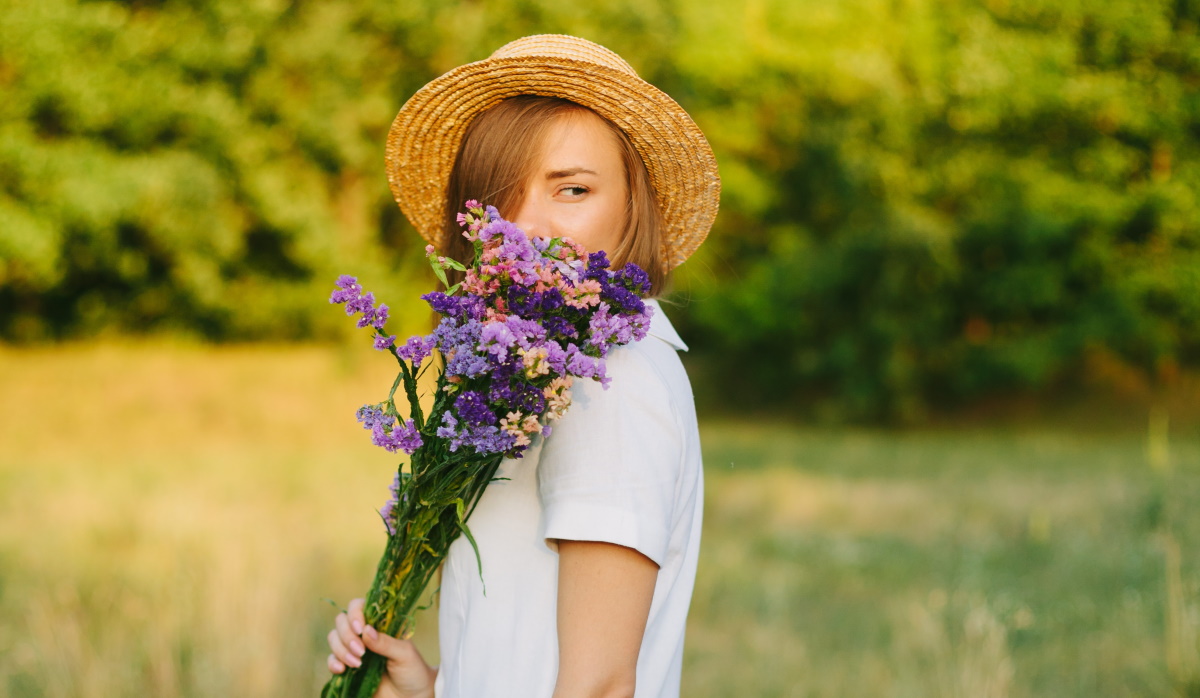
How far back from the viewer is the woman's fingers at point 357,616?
1.57 metres

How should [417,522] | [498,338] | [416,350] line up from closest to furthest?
[498,338], [416,350], [417,522]

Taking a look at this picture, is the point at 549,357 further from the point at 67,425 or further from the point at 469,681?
the point at 67,425

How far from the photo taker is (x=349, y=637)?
1.58 metres

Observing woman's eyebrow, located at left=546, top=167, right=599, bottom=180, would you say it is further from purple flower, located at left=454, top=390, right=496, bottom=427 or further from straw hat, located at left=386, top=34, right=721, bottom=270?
purple flower, located at left=454, top=390, right=496, bottom=427

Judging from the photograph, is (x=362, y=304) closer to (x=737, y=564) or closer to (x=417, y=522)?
(x=417, y=522)

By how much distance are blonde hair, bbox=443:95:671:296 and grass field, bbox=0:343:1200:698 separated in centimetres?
280

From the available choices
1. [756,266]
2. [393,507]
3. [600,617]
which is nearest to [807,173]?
[756,266]

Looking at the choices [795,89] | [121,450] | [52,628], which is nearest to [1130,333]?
[795,89]

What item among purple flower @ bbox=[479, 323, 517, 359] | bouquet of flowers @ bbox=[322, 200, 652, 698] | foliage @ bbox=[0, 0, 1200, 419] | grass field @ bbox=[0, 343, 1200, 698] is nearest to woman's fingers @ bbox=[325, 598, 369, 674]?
bouquet of flowers @ bbox=[322, 200, 652, 698]

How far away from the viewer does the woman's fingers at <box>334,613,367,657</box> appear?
5.13 ft

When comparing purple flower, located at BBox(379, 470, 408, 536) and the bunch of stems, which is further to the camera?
purple flower, located at BBox(379, 470, 408, 536)

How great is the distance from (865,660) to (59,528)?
17.0ft

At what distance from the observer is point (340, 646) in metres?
1.59

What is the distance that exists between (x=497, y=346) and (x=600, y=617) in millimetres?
372
